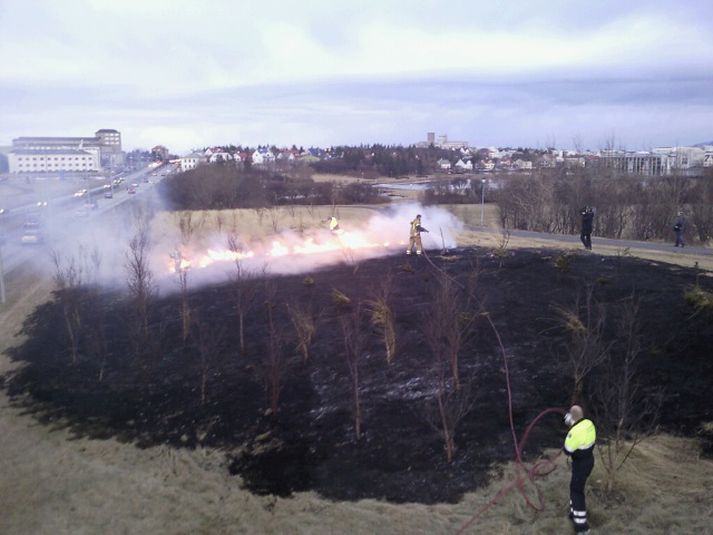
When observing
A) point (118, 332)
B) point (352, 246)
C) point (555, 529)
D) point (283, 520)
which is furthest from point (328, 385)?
point (352, 246)

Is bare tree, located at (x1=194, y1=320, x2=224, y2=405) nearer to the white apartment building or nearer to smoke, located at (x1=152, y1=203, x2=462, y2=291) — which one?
smoke, located at (x1=152, y1=203, x2=462, y2=291)

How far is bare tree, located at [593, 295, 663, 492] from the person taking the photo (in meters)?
7.19

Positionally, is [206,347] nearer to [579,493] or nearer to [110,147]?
[579,493]

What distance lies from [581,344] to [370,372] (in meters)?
3.61

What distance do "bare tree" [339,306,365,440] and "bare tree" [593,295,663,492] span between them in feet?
10.9

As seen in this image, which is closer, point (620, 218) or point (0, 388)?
point (0, 388)

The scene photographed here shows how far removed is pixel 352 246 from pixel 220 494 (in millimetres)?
17115

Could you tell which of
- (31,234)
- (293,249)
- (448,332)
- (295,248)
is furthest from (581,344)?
(31,234)

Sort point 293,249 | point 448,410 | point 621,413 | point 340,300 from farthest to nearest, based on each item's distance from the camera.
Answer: point 293,249 < point 340,300 < point 448,410 < point 621,413

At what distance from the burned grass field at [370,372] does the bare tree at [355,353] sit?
0.06 m

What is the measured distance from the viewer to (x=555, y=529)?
21.4 ft

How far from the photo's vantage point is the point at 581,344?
9820 mm

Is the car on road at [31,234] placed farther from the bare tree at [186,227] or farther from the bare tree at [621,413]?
the bare tree at [621,413]

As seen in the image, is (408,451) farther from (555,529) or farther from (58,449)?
(58,449)
